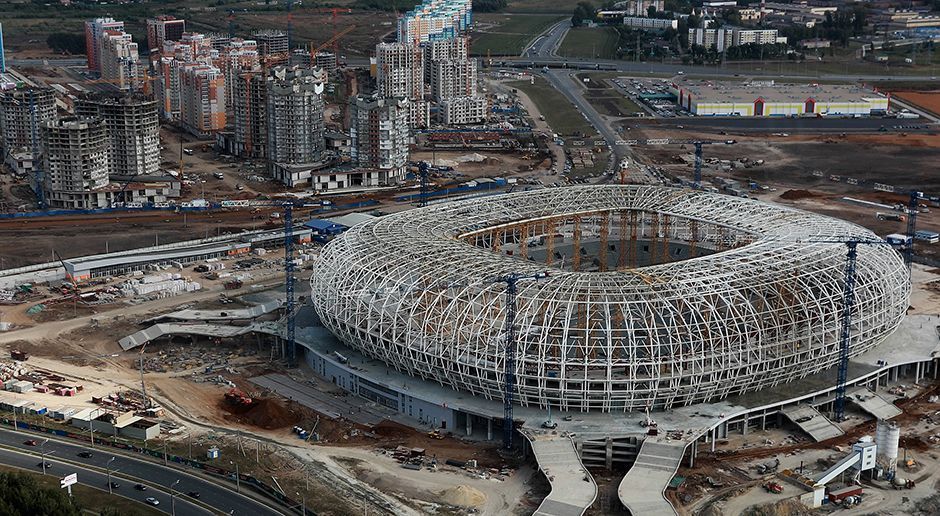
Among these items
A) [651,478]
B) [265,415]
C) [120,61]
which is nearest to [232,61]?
[120,61]

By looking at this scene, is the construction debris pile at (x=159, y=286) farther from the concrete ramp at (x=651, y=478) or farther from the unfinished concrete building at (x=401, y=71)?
the unfinished concrete building at (x=401, y=71)

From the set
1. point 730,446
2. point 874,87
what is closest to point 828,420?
point 730,446

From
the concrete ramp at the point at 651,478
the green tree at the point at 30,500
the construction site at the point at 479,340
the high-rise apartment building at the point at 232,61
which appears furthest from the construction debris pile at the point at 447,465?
the high-rise apartment building at the point at 232,61

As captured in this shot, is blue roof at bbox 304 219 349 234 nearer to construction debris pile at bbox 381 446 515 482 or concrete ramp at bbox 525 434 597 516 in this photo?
construction debris pile at bbox 381 446 515 482

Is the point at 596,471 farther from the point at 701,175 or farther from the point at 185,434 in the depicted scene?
the point at 701,175

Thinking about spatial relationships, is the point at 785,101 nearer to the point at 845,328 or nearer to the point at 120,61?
the point at 120,61

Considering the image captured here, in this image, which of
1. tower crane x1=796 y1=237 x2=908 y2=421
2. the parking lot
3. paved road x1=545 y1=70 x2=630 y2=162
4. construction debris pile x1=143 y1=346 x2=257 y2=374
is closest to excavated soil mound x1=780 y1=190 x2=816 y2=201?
paved road x1=545 y1=70 x2=630 y2=162
